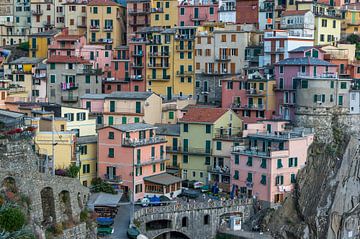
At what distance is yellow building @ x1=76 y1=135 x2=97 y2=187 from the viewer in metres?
61.3

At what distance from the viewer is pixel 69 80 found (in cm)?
7700

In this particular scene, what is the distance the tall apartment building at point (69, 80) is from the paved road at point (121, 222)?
20.9 m

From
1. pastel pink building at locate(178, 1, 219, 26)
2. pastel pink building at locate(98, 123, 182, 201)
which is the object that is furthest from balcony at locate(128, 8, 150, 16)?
pastel pink building at locate(98, 123, 182, 201)

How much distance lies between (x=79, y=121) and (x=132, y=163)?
647cm

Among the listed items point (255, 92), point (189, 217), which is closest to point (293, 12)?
point (255, 92)

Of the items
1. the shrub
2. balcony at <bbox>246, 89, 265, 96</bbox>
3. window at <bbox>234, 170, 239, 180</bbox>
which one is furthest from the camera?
balcony at <bbox>246, 89, 265, 96</bbox>

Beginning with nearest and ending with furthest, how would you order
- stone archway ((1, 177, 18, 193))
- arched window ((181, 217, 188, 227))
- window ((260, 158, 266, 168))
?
stone archway ((1, 177, 18, 193)) < arched window ((181, 217, 188, 227)) < window ((260, 158, 266, 168))

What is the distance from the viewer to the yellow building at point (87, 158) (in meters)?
61.3

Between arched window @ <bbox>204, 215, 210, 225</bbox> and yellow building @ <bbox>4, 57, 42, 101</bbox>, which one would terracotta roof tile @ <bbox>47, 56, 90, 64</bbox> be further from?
arched window @ <bbox>204, 215, 210, 225</bbox>

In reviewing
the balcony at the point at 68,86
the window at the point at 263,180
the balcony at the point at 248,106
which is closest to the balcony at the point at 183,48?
the balcony at the point at 248,106

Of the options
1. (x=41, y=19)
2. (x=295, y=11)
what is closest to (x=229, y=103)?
(x=295, y=11)

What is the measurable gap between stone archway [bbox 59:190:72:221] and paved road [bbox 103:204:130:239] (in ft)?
11.7

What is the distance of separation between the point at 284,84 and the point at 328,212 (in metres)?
12.8

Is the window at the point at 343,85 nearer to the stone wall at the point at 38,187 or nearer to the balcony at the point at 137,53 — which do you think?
the balcony at the point at 137,53
